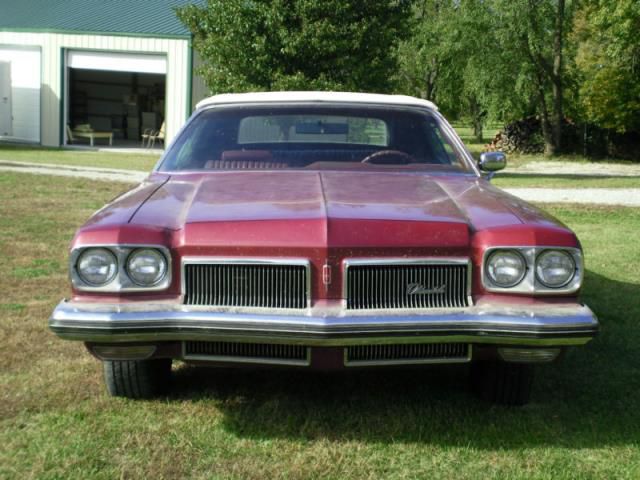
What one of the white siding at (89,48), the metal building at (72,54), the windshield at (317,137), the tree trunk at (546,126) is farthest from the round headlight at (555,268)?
the tree trunk at (546,126)

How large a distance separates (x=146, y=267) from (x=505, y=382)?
1712 mm

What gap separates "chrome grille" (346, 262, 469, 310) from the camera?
296 centimetres

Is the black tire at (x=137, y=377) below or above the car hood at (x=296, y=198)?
below

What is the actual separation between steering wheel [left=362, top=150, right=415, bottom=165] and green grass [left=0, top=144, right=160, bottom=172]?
15.0 m

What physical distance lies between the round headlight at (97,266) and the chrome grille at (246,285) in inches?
11.6

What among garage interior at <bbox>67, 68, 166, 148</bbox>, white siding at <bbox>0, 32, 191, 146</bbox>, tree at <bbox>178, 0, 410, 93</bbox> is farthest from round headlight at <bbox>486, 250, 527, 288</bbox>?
garage interior at <bbox>67, 68, 166, 148</bbox>

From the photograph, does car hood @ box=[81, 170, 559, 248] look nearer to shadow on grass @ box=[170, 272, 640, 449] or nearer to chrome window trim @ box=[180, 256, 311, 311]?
chrome window trim @ box=[180, 256, 311, 311]

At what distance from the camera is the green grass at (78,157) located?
63.7 feet

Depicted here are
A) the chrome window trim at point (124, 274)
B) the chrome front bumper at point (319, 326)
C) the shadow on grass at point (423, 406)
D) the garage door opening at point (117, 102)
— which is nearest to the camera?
the chrome front bumper at point (319, 326)

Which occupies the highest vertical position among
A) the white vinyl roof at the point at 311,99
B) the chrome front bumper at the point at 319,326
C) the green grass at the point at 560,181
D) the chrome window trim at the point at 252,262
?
the white vinyl roof at the point at 311,99

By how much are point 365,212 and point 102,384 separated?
1.68 meters

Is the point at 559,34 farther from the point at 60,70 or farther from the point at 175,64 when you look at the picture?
→ the point at 60,70

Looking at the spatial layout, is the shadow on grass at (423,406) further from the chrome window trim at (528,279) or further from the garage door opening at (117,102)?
the garage door opening at (117,102)

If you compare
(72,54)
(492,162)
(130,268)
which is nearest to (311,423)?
(130,268)
